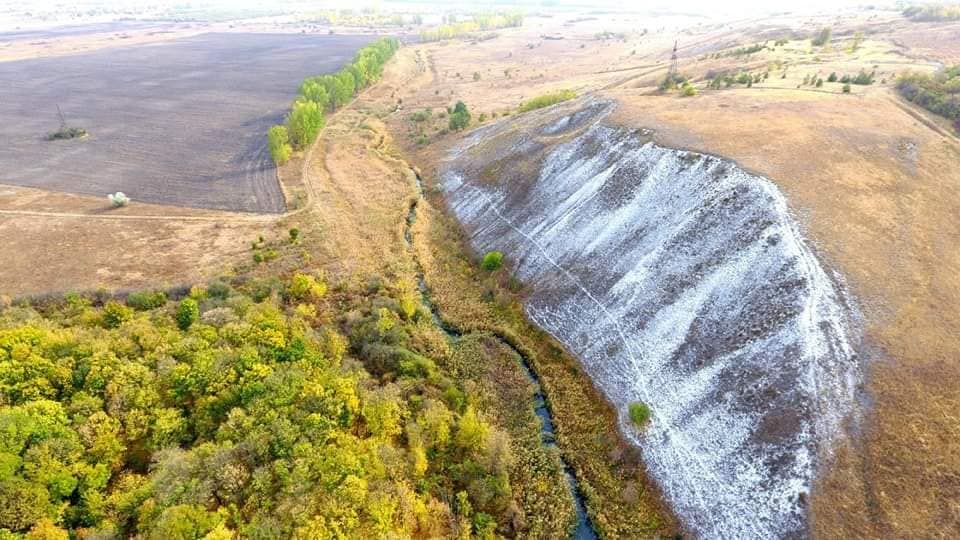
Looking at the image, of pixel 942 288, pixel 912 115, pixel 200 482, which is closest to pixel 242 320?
pixel 200 482

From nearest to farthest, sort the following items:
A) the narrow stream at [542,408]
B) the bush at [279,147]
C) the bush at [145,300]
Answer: the narrow stream at [542,408] → the bush at [145,300] → the bush at [279,147]

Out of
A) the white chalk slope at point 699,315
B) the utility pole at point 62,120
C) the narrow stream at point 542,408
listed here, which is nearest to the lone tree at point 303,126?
the narrow stream at point 542,408

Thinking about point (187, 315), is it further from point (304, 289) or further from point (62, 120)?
point (62, 120)

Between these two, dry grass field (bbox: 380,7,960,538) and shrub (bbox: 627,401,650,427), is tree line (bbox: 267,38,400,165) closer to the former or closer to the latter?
dry grass field (bbox: 380,7,960,538)

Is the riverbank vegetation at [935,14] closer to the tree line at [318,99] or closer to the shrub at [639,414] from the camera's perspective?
the tree line at [318,99]

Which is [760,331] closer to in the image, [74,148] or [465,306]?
[465,306]

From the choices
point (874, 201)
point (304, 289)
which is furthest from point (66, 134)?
point (874, 201)

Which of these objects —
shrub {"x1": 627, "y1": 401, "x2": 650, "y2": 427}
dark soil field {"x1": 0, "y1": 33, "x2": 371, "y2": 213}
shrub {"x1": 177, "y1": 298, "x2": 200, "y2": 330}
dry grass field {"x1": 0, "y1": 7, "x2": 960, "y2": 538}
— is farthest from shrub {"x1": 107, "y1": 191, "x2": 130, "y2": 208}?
shrub {"x1": 627, "y1": 401, "x2": 650, "y2": 427}
